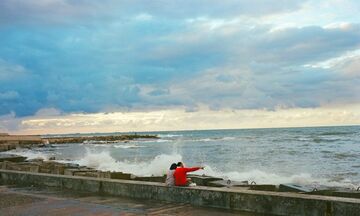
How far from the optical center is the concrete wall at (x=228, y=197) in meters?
6.31

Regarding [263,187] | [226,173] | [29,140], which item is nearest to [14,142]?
[29,140]

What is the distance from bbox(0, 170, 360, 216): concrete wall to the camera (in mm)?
6309

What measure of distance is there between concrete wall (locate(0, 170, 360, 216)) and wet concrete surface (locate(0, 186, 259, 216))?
229 millimetres

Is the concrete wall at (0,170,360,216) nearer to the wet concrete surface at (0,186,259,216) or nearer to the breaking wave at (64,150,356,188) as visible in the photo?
the wet concrete surface at (0,186,259,216)

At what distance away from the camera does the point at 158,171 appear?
74.6 feet

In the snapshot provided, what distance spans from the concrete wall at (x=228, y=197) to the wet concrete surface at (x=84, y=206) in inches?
9.0

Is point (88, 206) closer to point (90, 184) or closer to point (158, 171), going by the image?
point (90, 184)

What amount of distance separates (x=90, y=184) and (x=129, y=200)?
181 centimetres

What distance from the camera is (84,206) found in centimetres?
801

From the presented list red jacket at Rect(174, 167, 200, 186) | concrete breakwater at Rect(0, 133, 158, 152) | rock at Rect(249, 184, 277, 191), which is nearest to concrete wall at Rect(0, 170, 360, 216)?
red jacket at Rect(174, 167, 200, 186)

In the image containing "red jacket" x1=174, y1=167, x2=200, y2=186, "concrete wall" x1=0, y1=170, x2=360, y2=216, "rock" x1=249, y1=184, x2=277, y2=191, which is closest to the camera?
"concrete wall" x1=0, y1=170, x2=360, y2=216

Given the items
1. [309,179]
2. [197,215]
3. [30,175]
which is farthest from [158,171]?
[197,215]

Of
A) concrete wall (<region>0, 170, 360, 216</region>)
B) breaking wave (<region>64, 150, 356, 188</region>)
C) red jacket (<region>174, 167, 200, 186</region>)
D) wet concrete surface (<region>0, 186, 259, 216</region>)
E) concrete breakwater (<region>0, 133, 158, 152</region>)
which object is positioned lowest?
breaking wave (<region>64, 150, 356, 188</region>)

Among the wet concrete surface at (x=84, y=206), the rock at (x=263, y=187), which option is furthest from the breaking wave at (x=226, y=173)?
the wet concrete surface at (x=84, y=206)
